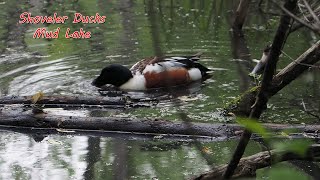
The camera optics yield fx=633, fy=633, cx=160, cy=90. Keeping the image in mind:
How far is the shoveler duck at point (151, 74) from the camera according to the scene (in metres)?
8.81

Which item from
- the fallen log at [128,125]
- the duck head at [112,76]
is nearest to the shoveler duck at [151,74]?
the duck head at [112,76]

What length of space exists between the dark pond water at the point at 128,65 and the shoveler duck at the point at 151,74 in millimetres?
191

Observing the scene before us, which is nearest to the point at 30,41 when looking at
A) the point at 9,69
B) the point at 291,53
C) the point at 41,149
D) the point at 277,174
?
the point at 9,69

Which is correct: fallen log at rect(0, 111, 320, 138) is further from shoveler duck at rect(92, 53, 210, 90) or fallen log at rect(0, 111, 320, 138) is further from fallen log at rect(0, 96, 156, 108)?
shoveler duck at rect(92, 53, 210, 90)

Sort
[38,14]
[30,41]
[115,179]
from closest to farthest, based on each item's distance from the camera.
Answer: [115,179]
[30,41]
[38,14]

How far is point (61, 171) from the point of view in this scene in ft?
19.2

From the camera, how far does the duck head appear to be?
8828 mm

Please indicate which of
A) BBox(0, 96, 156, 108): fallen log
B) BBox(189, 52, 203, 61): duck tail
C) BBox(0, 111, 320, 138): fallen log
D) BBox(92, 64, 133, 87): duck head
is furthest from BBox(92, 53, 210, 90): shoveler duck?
BBox(0, 111, 320, 138): fallen log

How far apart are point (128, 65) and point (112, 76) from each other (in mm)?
1011

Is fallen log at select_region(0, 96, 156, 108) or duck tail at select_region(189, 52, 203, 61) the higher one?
duck tail at select_region(189, 52, 203, 61)

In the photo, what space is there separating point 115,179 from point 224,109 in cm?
212

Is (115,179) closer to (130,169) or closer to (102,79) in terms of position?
(130,169)

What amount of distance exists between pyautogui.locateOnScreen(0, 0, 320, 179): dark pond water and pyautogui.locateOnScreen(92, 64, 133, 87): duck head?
0.55ft

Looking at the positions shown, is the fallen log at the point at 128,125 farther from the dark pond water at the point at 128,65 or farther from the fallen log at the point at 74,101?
the fallen log at the point at 74,101
